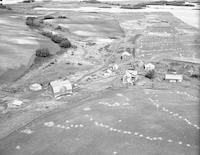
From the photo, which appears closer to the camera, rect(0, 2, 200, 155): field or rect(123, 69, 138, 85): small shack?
rect(0, 2, 200, 155): field

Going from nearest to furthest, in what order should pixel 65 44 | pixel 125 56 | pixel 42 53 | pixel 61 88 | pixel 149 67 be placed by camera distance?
pixel 61 88 → pixel 149 67 → pixel 42 53 → pixel 125 56 → pixel 65 44

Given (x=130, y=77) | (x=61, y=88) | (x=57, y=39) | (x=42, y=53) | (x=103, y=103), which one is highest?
(x=57, y=39)

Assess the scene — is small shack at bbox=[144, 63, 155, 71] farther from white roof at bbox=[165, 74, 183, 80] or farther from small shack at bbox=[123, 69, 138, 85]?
white roof at bbox=[165, 74, 183, 80]

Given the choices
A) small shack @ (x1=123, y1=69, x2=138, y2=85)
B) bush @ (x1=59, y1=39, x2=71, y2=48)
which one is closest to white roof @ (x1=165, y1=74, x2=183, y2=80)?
small shack @ (x1=123, y1=69, x2=138, y2=85)

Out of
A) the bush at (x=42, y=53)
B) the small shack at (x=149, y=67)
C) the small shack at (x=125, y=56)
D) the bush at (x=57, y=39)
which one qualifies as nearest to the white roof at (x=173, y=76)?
the small shack at (x=149, y=67)

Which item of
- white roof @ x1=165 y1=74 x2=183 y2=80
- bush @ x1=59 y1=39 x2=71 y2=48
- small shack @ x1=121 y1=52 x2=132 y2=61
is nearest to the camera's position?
white roof @ x1=165 y1=74 x2=183 y2=80

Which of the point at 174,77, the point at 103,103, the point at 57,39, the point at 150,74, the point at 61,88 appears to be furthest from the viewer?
the point at 57,39

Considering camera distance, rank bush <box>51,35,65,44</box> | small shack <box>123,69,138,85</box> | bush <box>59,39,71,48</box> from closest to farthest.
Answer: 1. small shack <box>123,69,138,85</box>
2. bush <box>59,39,71,48</box>
3. bush <box>51,35,65,44</box>

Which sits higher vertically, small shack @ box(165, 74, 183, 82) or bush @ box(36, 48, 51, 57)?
bush @ box(36, 48, 51, 57)

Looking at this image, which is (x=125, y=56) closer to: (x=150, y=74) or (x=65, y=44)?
(x=150, y=74)

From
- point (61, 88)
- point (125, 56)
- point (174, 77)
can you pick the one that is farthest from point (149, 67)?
point (61, 88)

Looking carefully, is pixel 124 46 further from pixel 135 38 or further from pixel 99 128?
pixel 99 128

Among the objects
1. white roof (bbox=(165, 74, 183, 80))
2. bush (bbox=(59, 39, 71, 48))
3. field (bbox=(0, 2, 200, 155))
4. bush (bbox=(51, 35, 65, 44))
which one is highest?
bush (bbox=(51, 35, 65, 44))
